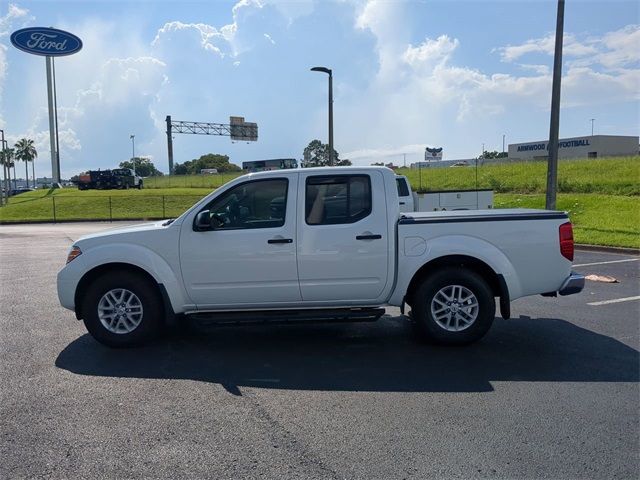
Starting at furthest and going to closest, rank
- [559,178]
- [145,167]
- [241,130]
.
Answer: [145,167], [241,130], [559,178]

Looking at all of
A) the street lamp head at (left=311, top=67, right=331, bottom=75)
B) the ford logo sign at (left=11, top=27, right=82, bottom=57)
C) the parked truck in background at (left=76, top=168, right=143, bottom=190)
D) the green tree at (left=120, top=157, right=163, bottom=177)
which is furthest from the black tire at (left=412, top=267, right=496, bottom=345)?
the green tree at (left=120, top=157, right=163, bottom=177)

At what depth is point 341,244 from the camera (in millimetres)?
5691

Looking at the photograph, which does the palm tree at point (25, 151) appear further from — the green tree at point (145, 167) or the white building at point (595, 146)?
the white building at point (595, 146)

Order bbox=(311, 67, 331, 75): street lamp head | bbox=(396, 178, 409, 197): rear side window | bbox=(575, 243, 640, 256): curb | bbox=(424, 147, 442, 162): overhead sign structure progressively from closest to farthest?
bbox=(575, 243, 640, 256): curb → bbox=(396, 178, 409, 197): rear side window → bbox=(311, 67, 331, 75): street lamp head → bbox=(424, 147, 442, 162): overhead sign structure

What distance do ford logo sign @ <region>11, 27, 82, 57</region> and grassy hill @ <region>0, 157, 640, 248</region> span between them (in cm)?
2417

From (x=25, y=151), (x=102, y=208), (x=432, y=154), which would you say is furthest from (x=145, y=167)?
(x=102, y=208)

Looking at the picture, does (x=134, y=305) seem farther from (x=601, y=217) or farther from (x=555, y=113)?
(x=601, y=217)

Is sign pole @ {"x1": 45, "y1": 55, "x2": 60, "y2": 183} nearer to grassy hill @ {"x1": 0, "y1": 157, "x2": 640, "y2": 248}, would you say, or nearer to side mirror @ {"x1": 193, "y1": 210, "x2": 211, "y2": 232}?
grassy hill @ {"x1": 0, "y1": 157, "x2": 640, "y2": 248}

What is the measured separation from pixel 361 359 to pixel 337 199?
173cm

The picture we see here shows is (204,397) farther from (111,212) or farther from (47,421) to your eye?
(111,212)

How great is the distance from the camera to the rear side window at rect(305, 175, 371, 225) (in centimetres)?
580

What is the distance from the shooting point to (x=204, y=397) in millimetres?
4527

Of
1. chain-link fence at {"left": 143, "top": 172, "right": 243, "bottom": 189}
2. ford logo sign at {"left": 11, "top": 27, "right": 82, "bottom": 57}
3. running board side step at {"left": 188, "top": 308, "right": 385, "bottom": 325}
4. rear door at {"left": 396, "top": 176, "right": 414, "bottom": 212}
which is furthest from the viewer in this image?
ford logo sign at {"left": 11, "top": 27, "right": 82, "bottom": 57}

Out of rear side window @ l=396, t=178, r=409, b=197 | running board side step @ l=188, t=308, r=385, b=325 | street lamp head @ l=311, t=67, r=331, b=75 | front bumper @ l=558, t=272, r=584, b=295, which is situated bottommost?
running board side step @ l=188, t=308, r=385, b=325
